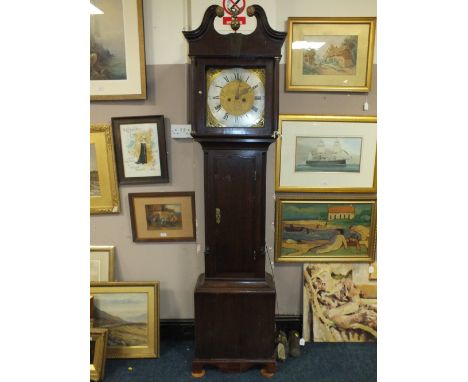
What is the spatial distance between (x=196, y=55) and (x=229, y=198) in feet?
2.49

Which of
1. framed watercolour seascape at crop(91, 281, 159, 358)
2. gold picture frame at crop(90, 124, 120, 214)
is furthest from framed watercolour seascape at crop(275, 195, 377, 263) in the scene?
gold picture frame at crop(90, 124, 120, 214)

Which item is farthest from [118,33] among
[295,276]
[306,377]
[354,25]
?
[306,377]

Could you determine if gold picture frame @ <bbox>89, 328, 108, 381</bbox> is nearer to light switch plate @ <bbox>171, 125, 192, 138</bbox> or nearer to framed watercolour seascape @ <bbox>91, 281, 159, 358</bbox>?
framed watercolour seascape @ <bbox>91, 281, 159, 358</bbox>

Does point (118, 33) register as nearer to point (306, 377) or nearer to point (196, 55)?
point (196, 55)

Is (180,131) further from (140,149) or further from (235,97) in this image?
(235,97)

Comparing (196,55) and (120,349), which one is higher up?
(196,55)

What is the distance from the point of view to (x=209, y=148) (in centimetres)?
166

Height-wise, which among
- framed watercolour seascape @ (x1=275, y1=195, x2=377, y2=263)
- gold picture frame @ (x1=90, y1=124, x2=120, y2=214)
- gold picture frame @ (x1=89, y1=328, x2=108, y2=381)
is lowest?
gold picture frame @ (x1=89, y1=328, x2=108, y2=381)

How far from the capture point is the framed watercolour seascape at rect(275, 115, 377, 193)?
1.97 m

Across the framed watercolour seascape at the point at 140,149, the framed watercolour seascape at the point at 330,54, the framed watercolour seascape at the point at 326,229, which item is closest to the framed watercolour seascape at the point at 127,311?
the framed watercolour seascape at the point at 140,149

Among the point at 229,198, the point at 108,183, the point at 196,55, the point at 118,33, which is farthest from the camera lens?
the point at 108,183

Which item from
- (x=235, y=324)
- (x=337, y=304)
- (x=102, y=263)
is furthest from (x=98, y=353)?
(x=337, y=304)

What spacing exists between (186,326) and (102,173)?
1.17 m

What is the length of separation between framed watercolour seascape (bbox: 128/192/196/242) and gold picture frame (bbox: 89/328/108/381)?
Answer: 1.92 ft
